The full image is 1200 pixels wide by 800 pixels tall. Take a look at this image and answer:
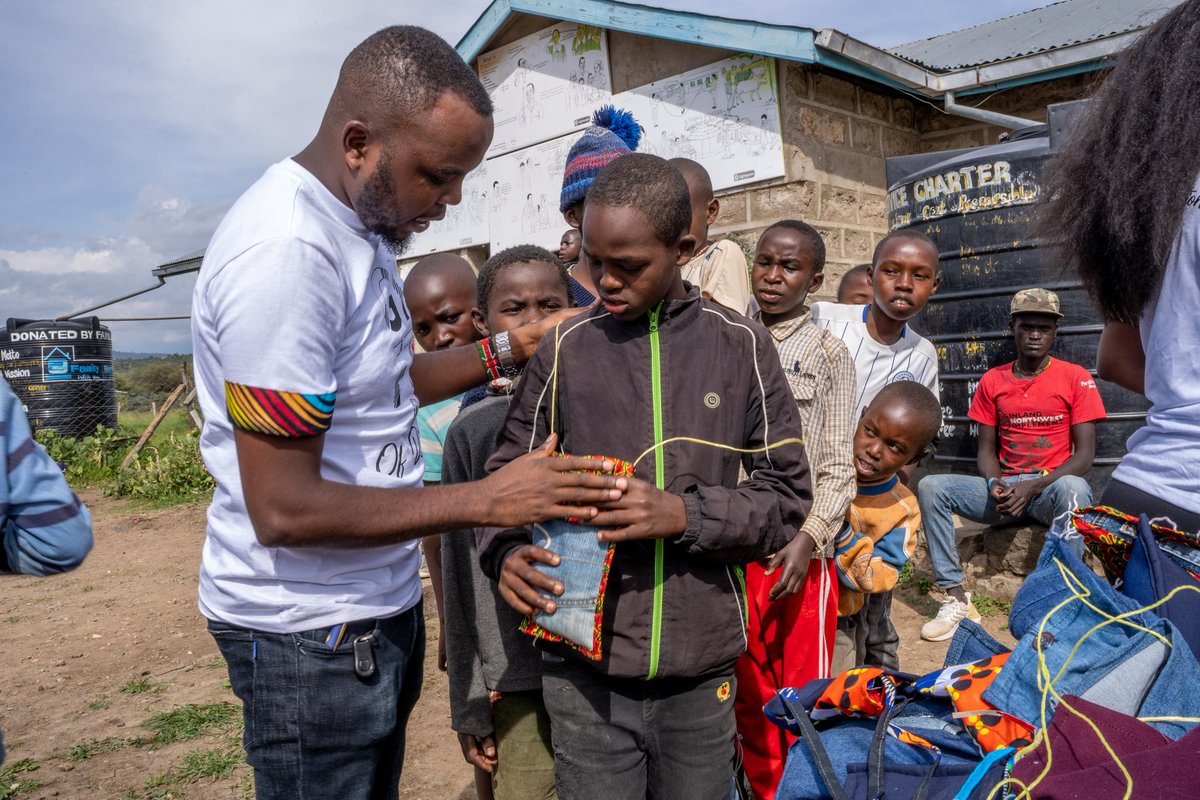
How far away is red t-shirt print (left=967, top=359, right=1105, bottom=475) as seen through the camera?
432 centimetres

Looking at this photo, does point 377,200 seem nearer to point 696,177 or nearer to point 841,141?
point 696,177

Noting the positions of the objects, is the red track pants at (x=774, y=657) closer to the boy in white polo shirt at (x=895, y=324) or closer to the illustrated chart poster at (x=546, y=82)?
the boy in white polo shirt at (x=895, y=324)

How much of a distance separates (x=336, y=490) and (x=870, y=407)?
2256 millimetres

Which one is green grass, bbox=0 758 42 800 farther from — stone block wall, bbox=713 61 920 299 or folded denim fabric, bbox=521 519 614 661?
stone block wall, bbox=713 61 920 299

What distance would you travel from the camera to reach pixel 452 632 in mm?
2072

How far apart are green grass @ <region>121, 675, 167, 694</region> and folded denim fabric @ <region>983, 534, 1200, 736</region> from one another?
14.0ft

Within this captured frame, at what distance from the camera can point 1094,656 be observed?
4.50ft

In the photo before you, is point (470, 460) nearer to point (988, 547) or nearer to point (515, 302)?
point (515, 302)

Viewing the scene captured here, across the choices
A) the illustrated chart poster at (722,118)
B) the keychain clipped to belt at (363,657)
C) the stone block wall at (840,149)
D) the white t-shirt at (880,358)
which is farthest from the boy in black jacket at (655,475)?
the illustrated chart poster at (722,118)

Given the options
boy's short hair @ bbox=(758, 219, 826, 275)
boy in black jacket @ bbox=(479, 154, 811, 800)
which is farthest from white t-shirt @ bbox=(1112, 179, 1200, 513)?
boy's short hair @ bbox=(758, 219, 826, 275)

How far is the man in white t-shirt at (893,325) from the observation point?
364cm

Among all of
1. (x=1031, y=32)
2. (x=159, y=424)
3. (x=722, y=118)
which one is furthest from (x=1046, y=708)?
(x=159, y=424)

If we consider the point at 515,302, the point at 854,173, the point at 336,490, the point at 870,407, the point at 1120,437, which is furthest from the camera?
the point at 854,173

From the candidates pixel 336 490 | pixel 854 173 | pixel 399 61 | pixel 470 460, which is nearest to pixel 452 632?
pixel 470 460
